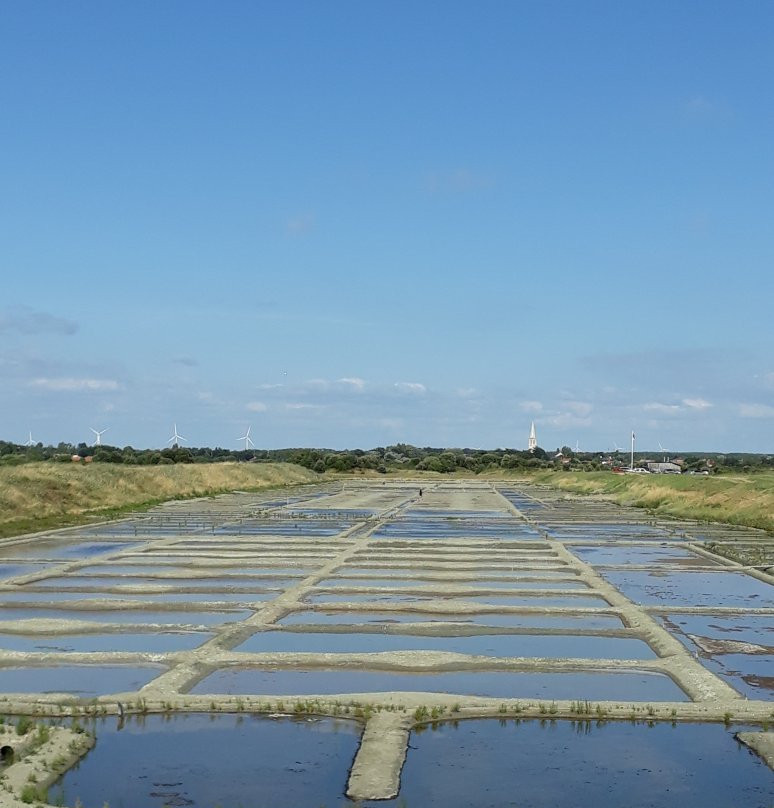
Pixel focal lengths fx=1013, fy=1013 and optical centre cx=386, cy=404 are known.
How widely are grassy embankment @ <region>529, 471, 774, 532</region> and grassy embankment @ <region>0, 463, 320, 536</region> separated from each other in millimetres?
22250

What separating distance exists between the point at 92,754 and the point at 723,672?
281 inches

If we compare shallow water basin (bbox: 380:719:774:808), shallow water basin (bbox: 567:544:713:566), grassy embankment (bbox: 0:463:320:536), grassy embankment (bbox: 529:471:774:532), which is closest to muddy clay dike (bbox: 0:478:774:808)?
shallow water basin (bbox: 380:719:774:808)

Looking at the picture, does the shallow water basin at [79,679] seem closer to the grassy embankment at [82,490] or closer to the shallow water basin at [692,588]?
the shallow water basin at [692,588]

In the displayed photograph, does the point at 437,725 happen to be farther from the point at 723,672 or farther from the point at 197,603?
the point at 197,603

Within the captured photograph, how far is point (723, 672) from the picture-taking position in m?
11.8

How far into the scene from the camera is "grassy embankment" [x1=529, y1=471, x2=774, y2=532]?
1394 inches

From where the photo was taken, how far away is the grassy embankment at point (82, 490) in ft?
112

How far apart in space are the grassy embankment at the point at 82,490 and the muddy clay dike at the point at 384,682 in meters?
11.8

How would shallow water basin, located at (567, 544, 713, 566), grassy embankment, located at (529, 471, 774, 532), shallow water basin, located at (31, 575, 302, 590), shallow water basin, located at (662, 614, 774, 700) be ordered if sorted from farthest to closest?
grassy embankment, located at (529, 471, 774, 532) → shallow water basin, located at (567, 544, 713, 566) → shallow water basin, located at (31, 575, 302, 590) → shallow water basin, located at (662, 614, 774, 700)

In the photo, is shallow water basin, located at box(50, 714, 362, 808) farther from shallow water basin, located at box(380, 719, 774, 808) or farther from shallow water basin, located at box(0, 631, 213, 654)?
shallow water basin, located at box(0, 631, 213, 654)

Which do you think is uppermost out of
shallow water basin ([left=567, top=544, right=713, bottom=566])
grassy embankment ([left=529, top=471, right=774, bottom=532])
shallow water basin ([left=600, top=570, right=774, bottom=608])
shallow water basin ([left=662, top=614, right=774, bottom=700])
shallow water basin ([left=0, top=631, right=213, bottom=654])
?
grassy embankment ([left=529, top=471, right=774, bottom=532])

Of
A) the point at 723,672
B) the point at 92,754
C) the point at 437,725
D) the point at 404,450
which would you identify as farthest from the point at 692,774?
the point at 404,450

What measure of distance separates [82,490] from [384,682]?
32.9 metres

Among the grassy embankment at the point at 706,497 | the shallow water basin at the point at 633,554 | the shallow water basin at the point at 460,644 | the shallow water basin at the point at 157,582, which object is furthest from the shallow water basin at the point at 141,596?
the grassy embankment at the point at 706,497
